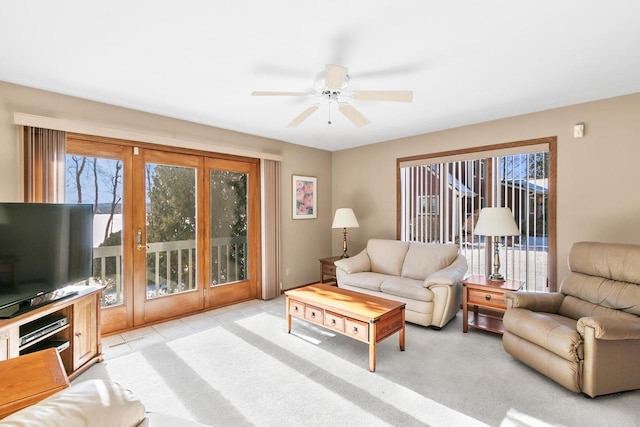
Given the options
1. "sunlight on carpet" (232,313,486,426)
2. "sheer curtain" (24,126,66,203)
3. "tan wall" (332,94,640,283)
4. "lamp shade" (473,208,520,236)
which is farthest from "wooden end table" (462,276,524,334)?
"sheer curtain" (24,126,66,203)

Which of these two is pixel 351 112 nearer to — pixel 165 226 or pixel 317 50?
pixel 317 50

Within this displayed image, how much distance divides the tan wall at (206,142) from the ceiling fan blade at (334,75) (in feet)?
7.33

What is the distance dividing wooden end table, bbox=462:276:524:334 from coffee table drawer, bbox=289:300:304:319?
→ 178 cm

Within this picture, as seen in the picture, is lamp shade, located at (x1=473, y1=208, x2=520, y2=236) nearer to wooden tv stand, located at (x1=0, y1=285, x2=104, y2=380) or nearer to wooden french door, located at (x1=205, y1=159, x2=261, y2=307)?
wooden french door, located at (x1=205, y1=159, x2=261, y2=307)

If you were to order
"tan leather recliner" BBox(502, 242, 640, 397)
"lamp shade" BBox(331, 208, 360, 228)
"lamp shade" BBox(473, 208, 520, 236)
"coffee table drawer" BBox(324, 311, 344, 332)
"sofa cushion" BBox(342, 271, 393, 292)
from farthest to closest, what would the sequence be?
"lamp shade" BBox(331, 208, 360, 228) < "sofa cushion" BBox(342, 271, 393, 292) < "lamp shade" BBox(473, 208, 520, 236) < "coffee table drawer" BBox(324, 311, 344, 332) < "tan leather recliner" BBox(502, 242, 640, 397)

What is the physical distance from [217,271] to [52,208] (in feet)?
6.90

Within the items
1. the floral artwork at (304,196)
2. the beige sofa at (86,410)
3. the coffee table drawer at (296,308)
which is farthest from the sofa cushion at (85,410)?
the floral artwork at (304,196)

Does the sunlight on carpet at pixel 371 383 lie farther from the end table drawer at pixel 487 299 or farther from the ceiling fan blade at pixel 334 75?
the ceiling fan blade at pixel 334 75

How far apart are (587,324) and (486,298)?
3.60 ft

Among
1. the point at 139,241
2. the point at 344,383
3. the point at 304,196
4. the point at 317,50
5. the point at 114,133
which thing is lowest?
the point at 344,383

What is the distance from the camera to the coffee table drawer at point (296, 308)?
3150 millimetres

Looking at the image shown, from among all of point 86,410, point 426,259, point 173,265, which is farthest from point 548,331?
point 173,265

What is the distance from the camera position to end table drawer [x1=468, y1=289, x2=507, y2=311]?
3.07 meters

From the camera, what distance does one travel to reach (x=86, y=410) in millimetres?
677
